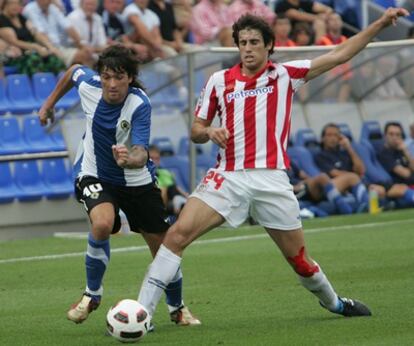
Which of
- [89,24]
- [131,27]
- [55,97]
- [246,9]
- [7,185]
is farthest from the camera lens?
[246,9]

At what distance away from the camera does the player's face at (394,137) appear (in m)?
21.1

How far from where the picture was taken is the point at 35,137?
764 inches

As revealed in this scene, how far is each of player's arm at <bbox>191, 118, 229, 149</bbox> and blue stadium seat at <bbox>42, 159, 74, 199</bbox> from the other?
10.1 m

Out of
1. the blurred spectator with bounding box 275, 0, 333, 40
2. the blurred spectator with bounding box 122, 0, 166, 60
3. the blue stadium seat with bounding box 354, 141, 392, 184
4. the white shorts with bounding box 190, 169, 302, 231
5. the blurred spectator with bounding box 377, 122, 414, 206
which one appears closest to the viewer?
the white shorts with bounding box 190, 169, 302, 231

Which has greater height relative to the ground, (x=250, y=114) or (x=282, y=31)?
(x=250, y=114)

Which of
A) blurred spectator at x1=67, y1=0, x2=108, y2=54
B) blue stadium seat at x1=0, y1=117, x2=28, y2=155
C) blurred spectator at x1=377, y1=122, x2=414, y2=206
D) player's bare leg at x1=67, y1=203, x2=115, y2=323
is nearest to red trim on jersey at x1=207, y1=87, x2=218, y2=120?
player's bare leg at x1=67, y1=203, x2=115, y2=323

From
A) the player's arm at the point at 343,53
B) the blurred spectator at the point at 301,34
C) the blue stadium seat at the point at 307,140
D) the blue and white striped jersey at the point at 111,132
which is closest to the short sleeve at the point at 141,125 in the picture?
the blue and white striped jersey at the point at 111,132

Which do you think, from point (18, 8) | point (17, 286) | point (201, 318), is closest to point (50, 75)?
point (18, 8)

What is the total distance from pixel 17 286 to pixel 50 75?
26.8ft

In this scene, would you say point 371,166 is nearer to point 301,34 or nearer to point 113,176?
point 301,34

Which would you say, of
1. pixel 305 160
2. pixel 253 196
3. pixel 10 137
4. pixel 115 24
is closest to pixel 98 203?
pixel 253 196

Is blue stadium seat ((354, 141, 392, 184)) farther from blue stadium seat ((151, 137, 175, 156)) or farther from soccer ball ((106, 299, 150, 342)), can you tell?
soccer ball ((106, 299, 150, 342))

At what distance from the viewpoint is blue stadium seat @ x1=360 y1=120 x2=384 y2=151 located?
2122cm

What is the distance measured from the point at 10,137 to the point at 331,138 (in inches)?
201
